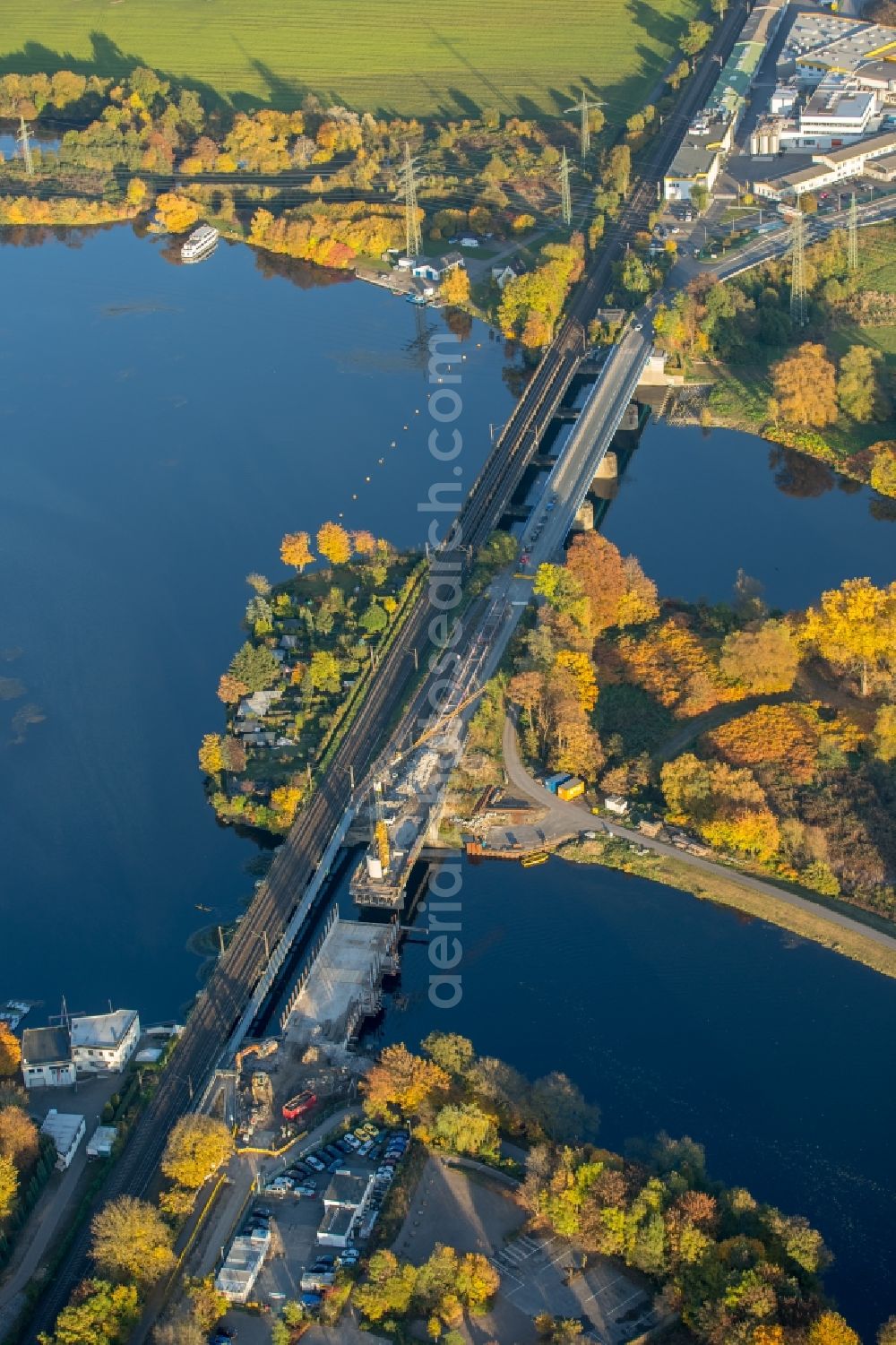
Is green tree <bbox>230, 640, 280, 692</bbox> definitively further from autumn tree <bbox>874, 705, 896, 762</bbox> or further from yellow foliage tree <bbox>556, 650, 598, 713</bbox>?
→ autumn tree <bbox>874, 705, 896, 762</bbox>

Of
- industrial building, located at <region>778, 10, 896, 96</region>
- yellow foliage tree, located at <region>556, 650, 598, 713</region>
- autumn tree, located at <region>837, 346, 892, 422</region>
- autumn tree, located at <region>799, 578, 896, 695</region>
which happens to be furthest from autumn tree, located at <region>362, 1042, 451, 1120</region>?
industrial building, located at <region>778, 10, 896, 96</region>

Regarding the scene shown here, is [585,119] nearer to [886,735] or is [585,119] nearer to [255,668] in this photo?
[255,668]

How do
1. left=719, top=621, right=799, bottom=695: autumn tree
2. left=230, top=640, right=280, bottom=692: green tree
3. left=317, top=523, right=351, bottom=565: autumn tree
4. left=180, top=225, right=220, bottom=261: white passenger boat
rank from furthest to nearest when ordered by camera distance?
left=180, top=225, right=220, bottom=261: white passenger boat
left=317, top=523, right=351, bottom=565: autumn tree
left=230, top=640, right=280, bottom=692: green tree
left=719, top=621, right=799, bottom=695: autumn tree

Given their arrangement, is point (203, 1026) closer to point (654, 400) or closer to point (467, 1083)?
point (467, 1083)

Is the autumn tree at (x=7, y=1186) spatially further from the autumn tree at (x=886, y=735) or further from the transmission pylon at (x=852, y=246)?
the transmission pylon at (x=852, y=246)

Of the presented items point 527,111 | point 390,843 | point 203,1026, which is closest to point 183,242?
point 527,111

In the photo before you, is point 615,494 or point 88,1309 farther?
point 615,494

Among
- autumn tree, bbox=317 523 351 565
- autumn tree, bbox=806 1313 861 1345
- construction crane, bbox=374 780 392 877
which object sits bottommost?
construction crane, bbox=374 780 392 877
